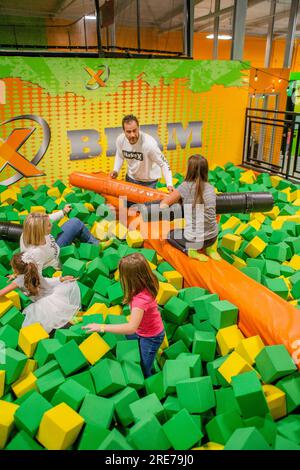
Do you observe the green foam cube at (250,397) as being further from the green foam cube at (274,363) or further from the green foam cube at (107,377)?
the green foam cube at (107,377)

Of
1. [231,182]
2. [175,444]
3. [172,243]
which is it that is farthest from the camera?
[231,182]

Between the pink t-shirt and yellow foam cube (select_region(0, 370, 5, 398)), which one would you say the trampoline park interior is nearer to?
yellow foam cube (select_region(0, 370, 5, 398))

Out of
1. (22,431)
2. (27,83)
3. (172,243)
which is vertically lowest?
(22,431)

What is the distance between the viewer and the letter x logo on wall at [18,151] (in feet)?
17.4

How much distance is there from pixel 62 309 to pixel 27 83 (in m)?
3.70

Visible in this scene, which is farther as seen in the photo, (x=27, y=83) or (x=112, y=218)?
(x=27, y=83)

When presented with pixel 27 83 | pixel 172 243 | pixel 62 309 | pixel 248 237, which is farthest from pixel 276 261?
pixel 27 83

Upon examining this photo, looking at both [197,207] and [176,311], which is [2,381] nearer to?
[176,311]

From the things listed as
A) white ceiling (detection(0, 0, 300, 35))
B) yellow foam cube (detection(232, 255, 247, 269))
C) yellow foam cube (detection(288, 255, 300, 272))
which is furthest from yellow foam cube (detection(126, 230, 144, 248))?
white ceiling (detection(0, 0, 300, 35))

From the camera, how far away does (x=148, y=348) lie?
2326 mm

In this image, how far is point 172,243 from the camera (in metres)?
3.50

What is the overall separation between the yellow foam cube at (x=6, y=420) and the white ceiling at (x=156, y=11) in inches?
491
